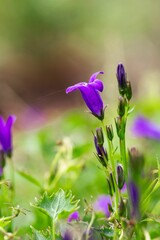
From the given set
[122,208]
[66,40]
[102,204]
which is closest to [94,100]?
[122,208]

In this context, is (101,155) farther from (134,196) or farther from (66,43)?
(66,43)

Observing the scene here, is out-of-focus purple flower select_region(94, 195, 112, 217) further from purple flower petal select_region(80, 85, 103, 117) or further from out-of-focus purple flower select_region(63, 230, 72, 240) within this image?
out-of-focus purple flower select_region(63, 230, 72, 240)

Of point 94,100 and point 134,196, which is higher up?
point 94,100

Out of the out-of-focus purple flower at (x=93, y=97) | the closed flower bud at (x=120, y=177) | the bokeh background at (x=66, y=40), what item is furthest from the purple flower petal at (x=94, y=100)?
the bokeh background at (x=66, y=40)

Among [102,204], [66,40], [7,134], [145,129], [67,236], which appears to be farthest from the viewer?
[66,40]

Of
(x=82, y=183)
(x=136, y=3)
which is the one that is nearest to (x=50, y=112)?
(x=136, y=3)

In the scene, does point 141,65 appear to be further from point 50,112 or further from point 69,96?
point 50,112

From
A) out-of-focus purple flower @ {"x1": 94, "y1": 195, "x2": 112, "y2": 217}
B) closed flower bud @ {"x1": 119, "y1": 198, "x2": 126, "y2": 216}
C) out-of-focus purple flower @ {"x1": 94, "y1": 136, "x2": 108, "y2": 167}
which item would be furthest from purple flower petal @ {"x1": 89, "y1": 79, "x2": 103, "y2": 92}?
out-of-focus purple flower @ {"x1": 94, "y1": 195, "x2": 112, "y2": 217}
